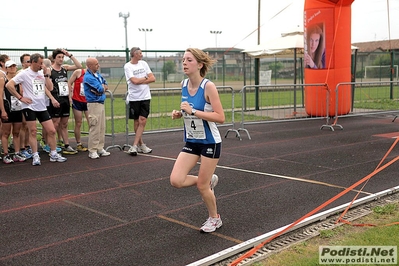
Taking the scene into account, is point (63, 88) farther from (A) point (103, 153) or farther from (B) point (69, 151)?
Answer: (A) point (103, 153)

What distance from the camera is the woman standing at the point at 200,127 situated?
4961 mm

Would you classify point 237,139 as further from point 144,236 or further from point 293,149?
point 144,236

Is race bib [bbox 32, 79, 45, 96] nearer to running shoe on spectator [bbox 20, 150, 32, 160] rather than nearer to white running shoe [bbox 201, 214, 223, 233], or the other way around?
running shoe on spectator [bbox 20, 150, 32, 160]

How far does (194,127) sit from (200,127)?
0.23 feet

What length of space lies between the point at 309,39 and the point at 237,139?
6687 mm

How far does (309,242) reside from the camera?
15.5 feet

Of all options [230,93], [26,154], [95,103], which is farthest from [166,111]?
[26,154]

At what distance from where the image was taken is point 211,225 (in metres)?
5.12

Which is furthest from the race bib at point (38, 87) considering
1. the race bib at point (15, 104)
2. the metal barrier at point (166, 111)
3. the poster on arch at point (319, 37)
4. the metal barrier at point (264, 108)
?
the poster on arch at point (319, 37)

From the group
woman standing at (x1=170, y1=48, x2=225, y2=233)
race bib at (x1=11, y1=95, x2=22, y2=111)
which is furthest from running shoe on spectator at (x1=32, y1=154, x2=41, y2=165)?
woman standing at (x1=170, y1=48, x2=225, y2=233)

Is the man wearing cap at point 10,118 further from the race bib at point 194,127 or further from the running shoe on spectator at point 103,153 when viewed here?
the race bib at point 194,127

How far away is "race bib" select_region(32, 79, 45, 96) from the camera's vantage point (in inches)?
344

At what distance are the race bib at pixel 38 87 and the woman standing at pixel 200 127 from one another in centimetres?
456

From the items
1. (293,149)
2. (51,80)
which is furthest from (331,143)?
(51,80)
